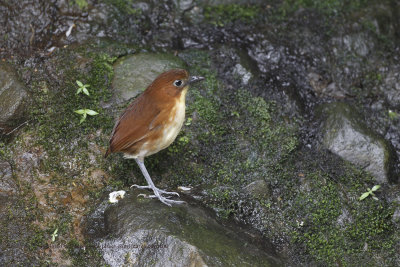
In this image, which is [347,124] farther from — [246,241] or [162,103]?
[162,103]

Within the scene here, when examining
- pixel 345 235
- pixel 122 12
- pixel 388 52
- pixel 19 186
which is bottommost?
pixel 345 235

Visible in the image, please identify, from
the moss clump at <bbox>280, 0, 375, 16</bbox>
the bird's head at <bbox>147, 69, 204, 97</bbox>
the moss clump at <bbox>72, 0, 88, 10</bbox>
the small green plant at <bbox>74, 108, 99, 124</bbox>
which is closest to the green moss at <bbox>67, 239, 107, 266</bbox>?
the small green plant at <bbox>74, 108, 99, 124</bbox>

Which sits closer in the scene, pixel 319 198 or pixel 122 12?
pixel 319 198

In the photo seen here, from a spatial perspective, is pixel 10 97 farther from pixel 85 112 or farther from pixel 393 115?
pixel 393 115

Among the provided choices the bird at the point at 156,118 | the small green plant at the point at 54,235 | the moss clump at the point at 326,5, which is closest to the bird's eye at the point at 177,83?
the bird at the point at 156,118

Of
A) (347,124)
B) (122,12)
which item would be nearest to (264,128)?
(347,124)

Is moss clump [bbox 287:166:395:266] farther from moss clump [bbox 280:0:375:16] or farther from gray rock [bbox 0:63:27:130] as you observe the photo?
gray rock [bbox 0:63:27:130]

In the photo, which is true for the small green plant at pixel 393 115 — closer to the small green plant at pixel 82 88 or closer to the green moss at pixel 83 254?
the small green plant at pixel 82 88
